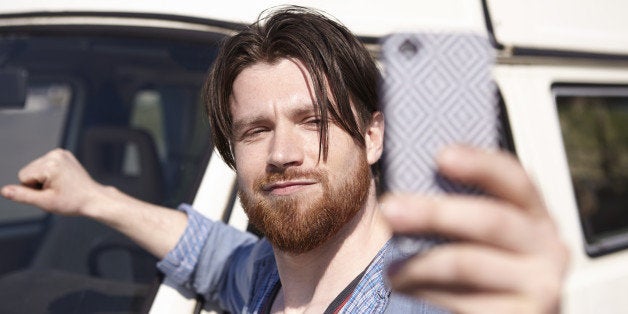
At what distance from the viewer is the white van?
2.04 metres

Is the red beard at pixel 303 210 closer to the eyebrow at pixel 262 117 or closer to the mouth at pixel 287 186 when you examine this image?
the mouth at pixel 287 186

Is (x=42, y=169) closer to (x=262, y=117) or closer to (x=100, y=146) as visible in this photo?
(x=100, y=146)

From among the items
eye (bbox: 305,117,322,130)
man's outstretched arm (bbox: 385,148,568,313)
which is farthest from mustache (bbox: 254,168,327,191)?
man's outstretched arm (bbox: 385,148,568,313)

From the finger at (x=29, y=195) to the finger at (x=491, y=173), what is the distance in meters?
1.69

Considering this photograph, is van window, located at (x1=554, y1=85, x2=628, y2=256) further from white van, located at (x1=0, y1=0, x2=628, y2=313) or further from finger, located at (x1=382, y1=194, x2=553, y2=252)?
finger, located at (x1=382, y1=194, x2=553, y2=252)

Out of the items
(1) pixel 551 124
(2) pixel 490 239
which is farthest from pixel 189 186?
(2) pixel 490 239

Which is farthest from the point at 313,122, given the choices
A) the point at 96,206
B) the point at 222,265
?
the point at 96,206

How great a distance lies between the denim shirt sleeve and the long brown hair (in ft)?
0.80

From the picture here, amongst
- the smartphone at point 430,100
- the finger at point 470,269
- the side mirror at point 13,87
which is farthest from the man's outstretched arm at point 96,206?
the finger at point 470,269

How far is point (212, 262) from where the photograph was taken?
2.22 metres

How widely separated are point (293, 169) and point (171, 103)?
2.35 ft

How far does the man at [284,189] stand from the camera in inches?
71.9

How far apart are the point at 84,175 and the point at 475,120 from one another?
1.56m

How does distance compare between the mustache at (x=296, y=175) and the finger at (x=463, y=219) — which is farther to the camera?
the mustache at (x=296, y=175)
